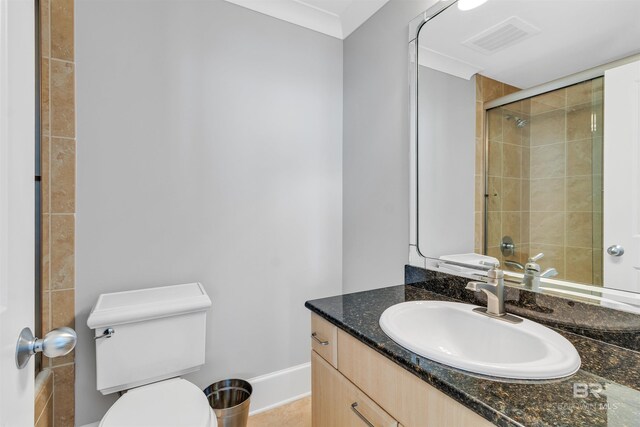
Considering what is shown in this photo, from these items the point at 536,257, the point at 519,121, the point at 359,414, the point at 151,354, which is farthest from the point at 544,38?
the point at 151,354

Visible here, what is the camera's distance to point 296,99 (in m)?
2.01

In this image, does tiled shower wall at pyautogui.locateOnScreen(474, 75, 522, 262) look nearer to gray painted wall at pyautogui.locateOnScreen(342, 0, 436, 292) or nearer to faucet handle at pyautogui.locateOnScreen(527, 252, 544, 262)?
faucet handle at pyautogui.locateOnScreen(527, 252, 544, 262)

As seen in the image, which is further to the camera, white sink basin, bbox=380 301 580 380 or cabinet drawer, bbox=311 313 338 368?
cabinet drawer, bbox=311 313 338 368

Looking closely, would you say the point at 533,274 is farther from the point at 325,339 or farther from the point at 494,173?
the point at 325,339

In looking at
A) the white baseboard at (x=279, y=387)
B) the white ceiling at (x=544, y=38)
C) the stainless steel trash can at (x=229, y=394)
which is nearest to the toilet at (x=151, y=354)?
the stainless steel trash can at (x=229, y=394)

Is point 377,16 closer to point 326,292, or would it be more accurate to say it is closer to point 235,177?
point 235,177

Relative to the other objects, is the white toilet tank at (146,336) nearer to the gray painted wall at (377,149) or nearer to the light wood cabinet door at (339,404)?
the light wood cabinet door at (339,404)

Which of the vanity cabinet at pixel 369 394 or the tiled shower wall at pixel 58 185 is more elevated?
the tiled shower wall at pixel 58 185

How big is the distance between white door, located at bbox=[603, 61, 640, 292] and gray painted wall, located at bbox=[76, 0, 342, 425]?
87 centimetres

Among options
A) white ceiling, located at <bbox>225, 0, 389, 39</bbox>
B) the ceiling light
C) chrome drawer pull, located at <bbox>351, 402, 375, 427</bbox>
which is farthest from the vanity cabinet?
white ceiling, located at <bbox>225, 0, 389, 39</bbox>

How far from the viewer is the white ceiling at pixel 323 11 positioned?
1.85m

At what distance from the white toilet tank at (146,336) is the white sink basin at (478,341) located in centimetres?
93
